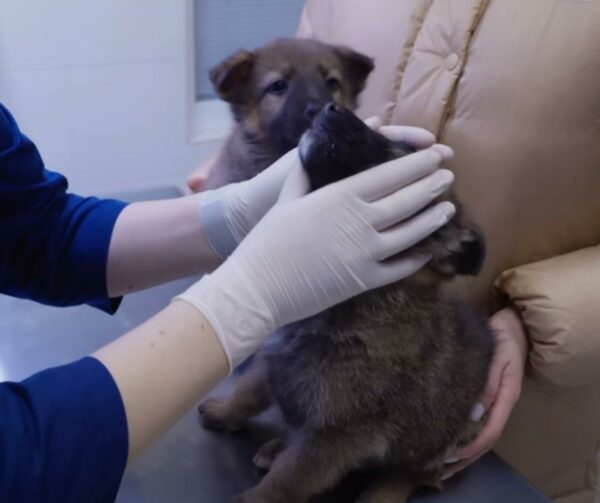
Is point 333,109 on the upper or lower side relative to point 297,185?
upper

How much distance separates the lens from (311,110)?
51.6 inches

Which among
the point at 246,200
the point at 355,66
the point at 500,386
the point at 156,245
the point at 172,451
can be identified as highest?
the point at 355,66

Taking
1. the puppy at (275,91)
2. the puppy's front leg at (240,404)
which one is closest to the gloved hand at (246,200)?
the puppy's front leg at (240,404)

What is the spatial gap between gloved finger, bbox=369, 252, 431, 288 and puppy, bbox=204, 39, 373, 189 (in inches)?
19.3

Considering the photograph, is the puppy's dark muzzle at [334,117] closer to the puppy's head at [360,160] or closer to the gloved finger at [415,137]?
the puppy's head at [360,160]

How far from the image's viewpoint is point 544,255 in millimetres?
1172

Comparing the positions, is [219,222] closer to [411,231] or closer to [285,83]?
[411,231]

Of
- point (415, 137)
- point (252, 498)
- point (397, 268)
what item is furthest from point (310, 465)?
point (415, 137)

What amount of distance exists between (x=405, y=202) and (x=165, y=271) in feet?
1.43

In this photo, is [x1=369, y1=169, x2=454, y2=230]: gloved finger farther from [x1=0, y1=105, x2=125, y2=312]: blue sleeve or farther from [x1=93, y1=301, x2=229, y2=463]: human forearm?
[x1=0, y1=105, x2=125, y2=312]: blue sleeve

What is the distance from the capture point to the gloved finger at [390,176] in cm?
87

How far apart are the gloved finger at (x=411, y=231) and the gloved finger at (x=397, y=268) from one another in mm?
11

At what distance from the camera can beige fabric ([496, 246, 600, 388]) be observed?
1.05 m

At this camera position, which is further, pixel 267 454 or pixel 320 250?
pixel 267 454
